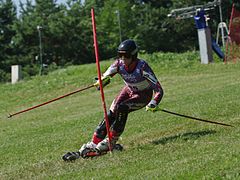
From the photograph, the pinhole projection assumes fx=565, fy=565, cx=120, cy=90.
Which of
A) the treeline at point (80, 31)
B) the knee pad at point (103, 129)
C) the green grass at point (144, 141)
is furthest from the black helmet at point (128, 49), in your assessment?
the treeline at point (80, 31)

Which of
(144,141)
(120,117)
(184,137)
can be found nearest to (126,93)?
(120,117)

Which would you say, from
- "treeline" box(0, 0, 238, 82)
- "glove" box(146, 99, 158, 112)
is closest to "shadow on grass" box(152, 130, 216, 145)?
"glove" box(146, 99, 158, 112)

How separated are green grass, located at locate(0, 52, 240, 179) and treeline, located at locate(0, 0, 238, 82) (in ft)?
144

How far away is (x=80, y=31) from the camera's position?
2825 inches

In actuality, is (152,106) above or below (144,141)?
above

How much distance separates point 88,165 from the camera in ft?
28.3

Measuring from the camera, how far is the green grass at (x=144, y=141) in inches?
291

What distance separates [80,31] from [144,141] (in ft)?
204

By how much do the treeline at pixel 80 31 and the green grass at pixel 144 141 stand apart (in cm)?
4376

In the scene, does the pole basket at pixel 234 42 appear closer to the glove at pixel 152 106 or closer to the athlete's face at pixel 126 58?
the athlete's face at pixel 126 58

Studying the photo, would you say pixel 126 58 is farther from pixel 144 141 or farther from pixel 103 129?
pixel 144 141

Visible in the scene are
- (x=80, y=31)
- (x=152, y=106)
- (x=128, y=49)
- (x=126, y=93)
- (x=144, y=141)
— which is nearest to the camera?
(x=152, y=106)

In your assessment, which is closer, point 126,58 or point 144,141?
point 126,58

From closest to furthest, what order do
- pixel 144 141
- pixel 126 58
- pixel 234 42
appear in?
pixel 126 58 < pixel 144 141 < pixel 234 42
